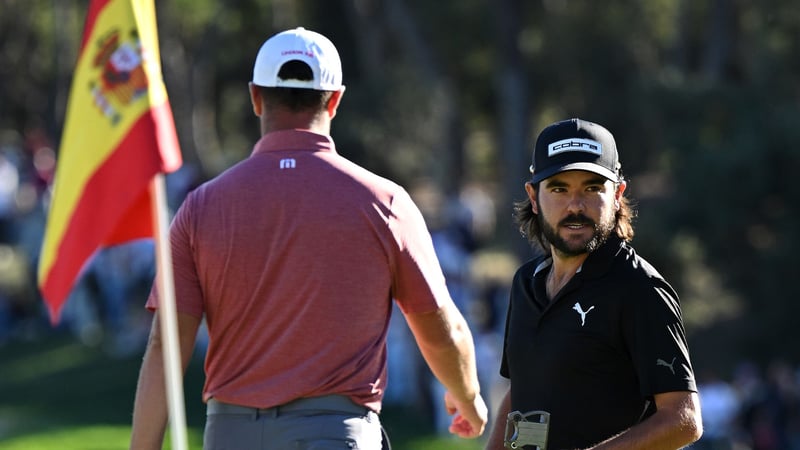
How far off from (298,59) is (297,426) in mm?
1162

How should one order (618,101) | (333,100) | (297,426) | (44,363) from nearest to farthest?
(297,426)
(333,100)
(44,363)
(618,101)

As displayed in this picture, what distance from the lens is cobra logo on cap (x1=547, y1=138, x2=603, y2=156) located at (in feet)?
14.1

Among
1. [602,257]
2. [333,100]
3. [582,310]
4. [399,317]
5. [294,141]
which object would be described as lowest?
[582,310]

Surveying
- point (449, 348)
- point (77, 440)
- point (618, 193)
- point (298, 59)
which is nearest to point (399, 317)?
point (77, 440)

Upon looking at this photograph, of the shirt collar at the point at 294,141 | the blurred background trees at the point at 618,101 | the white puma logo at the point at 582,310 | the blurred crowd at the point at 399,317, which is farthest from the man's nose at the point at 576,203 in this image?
the blurred background trees at the point at 618,101

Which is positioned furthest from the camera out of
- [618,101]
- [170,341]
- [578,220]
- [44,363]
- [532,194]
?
[618,101]

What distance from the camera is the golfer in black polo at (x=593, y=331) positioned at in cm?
408

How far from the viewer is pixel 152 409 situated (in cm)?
483

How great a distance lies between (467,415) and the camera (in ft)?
17.1

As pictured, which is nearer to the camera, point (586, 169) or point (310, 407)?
point (586, 169)

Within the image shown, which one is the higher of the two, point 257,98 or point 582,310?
point 257,98

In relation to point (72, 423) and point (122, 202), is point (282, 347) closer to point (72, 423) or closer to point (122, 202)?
point (122, 202)

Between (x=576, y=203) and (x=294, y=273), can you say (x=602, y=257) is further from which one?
(x=294, y=273)

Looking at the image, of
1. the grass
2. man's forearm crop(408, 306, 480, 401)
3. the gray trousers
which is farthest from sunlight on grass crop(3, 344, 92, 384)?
the gray trousers
